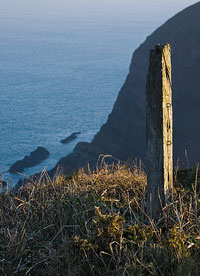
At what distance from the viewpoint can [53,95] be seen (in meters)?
124

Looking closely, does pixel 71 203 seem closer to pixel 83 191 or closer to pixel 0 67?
pixel 83 191

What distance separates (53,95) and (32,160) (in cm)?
4976

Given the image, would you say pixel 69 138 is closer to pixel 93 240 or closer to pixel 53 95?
pixel 53 95

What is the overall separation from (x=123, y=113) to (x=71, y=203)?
73868 millimetres

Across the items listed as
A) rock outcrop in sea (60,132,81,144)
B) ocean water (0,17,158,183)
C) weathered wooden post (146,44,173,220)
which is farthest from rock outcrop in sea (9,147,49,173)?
weathered wooden post (146,44,173,220)

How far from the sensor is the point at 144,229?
498 cm

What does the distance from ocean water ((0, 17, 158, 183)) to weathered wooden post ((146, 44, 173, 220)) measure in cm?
5360

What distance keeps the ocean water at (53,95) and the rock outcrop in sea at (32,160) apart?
968 millimetres

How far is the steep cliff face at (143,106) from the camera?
70125mm

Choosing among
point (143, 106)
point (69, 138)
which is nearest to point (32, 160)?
point (69, 138)

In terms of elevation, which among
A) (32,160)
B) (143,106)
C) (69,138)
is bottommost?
(32,160)

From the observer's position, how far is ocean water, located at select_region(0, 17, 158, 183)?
8619cm

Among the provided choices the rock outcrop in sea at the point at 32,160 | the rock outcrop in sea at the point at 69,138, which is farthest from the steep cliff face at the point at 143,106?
the rock outcrop in sea at the point at 69,138

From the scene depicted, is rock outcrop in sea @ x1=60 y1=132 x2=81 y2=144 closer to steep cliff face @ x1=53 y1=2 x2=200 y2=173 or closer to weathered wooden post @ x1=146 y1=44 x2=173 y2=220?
steep cliff face @ x1=53 y1=2 x2=200 y2=173
